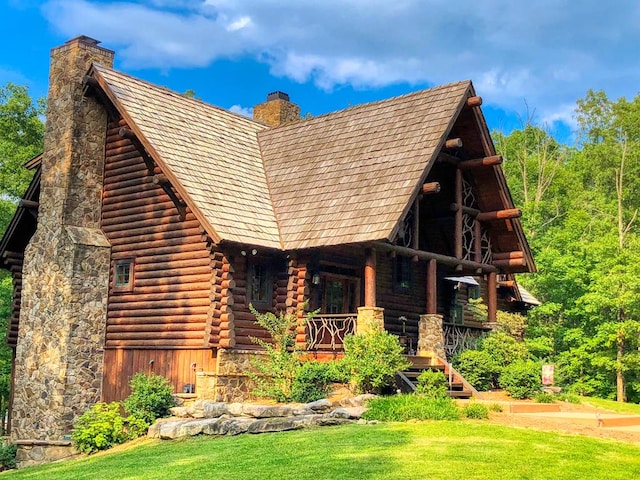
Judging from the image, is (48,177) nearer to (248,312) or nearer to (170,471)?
(248,312)

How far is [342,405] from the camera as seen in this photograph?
18.3 m

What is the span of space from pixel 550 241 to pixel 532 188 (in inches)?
453

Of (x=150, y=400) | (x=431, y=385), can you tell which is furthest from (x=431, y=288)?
(x=150, y=400)

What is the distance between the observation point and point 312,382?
19.3 meters

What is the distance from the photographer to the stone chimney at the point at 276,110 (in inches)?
1208

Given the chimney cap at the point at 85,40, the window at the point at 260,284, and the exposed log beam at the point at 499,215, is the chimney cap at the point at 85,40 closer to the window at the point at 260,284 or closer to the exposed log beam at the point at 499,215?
the window at the point at 260,284

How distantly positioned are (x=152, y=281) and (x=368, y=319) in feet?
19.2

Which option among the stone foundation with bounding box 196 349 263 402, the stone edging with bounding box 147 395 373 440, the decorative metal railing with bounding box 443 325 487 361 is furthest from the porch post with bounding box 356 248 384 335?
the decorative metal railing with bounding box 443 325 487 361

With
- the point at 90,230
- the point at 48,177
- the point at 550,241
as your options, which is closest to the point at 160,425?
the point at 90,230

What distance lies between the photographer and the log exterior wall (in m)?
20.9

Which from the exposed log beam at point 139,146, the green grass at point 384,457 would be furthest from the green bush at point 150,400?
the exposed log beam at point 139,146

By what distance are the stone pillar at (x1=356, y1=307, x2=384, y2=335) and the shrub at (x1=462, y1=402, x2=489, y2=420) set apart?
138 inches

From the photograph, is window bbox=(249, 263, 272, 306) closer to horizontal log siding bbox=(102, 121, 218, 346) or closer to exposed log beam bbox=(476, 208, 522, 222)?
horizontal log siding bbox=(102, 121, 218, 346)

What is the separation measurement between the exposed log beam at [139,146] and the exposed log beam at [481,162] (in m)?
8.27
